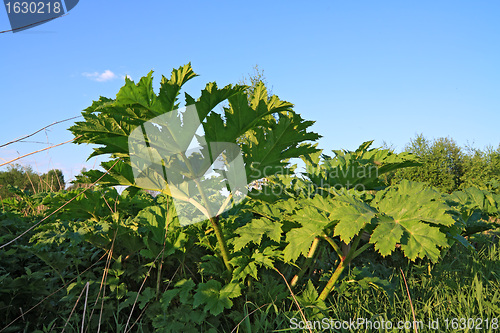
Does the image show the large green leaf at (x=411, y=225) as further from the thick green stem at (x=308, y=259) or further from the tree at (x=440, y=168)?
the tree at (x=440, y=168)

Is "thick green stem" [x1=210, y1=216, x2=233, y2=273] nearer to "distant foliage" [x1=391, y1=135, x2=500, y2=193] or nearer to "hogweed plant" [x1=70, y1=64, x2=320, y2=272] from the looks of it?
"hogweed plant" [x1=70, y1=64, x2=320, y2=272]

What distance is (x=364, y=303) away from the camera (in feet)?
7.90

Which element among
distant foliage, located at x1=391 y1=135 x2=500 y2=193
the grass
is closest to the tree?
distant foliage, located at x1=391 y1=135 x2=500 y2=193

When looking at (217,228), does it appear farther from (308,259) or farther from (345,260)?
(345,260)

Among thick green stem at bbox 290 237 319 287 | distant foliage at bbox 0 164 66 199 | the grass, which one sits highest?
distant foliage at bbox 0 164 66 199

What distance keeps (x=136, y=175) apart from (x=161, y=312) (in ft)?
3.22

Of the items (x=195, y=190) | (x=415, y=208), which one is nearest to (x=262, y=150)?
(x=195, y=190)

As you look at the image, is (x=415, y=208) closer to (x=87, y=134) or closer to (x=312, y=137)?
(x=312, y=137)

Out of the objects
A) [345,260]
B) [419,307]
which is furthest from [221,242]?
[419,307]

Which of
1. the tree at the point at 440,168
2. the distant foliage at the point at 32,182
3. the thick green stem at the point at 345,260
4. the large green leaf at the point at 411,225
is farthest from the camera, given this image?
the tree at the point at 440,168

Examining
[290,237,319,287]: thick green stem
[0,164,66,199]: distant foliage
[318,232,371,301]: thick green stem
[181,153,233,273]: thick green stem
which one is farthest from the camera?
[0,164,66,199]: distant foliage

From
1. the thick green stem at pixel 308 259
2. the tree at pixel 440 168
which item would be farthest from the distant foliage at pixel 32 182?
the tree at pixel 440 168

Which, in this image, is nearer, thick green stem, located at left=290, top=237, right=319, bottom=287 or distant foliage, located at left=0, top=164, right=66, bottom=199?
thick green stem, located at left=290, top=237, right=319, bottom=287

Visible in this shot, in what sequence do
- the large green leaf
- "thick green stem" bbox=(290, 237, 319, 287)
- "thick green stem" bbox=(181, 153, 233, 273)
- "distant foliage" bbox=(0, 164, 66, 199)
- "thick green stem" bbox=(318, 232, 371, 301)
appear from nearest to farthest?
1. the large green leaf
2. "thick green stem" bbox=(181, 153, 233, 273)
3. "thick green stem" bbox=(318, 232, 371, 301)
4. "thick green stem" bbox=(290, 237, 319, 287)
5. "distant foliage" bbox=(0, 164, 66, 199)
